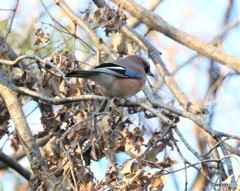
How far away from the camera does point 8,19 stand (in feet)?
17.3

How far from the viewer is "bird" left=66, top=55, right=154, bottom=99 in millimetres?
4809

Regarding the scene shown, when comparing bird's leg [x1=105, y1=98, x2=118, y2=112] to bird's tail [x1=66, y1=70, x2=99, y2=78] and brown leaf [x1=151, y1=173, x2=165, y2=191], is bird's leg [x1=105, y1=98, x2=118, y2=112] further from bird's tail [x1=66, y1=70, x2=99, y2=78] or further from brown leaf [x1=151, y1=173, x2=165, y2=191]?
brown leaf [x1=151, y1=173, x2=165, y2=191]

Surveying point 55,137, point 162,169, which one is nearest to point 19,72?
point 55,137

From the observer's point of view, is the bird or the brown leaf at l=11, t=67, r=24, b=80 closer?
the brown leaf at l=11, t=67, r=24, b=80

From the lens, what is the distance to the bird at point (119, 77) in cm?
481

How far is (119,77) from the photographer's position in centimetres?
→ 518

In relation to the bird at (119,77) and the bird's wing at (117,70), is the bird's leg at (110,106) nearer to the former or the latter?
the bird at (119,77)

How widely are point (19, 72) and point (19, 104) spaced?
8.8 inches

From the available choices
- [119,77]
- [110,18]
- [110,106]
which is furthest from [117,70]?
[110,106]

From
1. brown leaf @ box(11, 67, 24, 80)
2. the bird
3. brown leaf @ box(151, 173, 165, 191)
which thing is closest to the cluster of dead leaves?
the bird

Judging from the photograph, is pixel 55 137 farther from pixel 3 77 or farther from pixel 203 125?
pixel 203 125

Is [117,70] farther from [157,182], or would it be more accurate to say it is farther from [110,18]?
[157,182]

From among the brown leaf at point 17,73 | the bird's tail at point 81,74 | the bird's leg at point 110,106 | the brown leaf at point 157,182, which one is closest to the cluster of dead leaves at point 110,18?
the bird's tail at point 81,74

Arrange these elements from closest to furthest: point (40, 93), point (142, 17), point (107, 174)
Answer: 1. point (107, 174)
2. point (40, 93)
3. point (142, 17)
